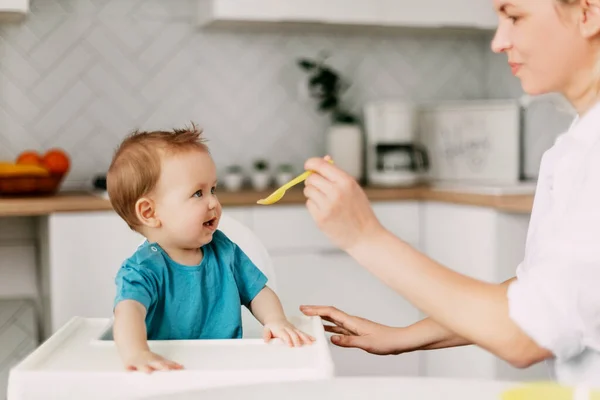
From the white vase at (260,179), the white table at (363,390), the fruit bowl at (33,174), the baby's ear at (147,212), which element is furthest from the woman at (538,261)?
the white vase at (260,179)

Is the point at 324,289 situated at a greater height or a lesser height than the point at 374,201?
lesser

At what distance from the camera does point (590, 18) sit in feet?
3.45

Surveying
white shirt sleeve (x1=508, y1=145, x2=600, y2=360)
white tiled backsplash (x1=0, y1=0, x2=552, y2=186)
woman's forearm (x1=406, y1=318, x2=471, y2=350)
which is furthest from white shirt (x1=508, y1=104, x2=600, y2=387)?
white tiled backsplash (x1=0, y1=0, x2=552, y2=186)

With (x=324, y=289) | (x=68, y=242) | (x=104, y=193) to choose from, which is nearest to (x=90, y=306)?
(x=68, y=242)

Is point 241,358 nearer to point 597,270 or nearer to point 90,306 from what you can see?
point 597,270

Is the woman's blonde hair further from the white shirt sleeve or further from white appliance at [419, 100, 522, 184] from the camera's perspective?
white appliance at [419, 100, 522, 184]

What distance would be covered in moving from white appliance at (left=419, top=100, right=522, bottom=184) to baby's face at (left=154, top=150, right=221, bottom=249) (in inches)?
79.6

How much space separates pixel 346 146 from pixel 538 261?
2.26m

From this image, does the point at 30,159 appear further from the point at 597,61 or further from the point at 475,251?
the point at 597,61

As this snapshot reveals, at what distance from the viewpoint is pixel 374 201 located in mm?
2789

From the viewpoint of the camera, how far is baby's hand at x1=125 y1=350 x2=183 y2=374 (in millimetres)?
938

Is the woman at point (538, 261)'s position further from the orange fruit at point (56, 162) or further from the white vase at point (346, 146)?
the white vase at point (346, 146)

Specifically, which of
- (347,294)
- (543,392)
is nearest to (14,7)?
(347,294)

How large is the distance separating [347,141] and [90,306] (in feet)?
4.09
